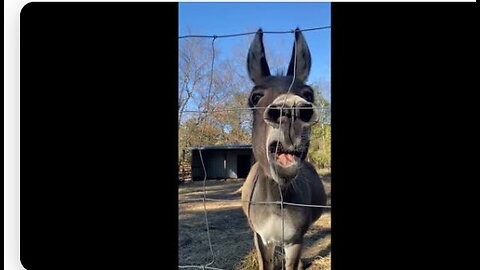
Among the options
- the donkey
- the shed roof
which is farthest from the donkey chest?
the shed roof

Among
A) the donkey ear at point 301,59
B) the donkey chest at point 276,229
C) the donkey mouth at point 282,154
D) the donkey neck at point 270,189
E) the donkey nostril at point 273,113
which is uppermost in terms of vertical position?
the donkey ear at point 301,59

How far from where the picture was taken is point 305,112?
1041 millimetres

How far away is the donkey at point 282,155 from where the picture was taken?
3.44 ft

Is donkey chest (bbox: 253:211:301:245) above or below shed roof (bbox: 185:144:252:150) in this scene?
below

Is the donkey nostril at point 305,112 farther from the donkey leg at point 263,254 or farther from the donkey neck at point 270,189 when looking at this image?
the donkey leg at point 263,254

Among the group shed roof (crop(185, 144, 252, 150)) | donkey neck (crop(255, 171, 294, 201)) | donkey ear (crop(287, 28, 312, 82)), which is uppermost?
donkey ear (crop(287, 28, 312, 82))

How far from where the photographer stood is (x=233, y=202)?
1153mm

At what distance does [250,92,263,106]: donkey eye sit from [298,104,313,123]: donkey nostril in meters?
0.13

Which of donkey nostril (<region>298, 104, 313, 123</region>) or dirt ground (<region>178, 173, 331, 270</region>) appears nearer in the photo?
donkey nostril (<region>298, 104, 313, 123</region>)

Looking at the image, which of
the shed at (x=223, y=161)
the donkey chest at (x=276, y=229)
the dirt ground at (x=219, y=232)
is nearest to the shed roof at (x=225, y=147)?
the shed at (x=223, y=161)

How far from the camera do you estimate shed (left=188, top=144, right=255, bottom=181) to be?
112cm

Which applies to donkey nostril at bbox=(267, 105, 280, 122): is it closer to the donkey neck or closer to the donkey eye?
the donkey eye
